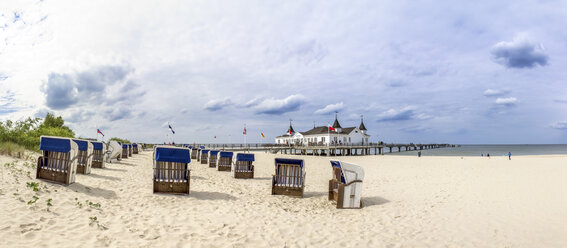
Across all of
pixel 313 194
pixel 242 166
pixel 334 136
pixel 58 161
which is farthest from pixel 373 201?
pixel 334 136

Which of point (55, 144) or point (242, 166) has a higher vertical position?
point (55, 144)

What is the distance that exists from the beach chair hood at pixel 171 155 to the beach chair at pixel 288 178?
3.32 meters

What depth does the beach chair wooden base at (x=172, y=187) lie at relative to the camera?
9.20 metres

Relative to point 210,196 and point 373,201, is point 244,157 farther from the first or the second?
point 373,201

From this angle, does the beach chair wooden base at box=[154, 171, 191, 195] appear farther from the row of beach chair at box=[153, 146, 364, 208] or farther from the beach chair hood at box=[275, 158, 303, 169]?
the beach chair hood at box=[275, 158, 303, 169]

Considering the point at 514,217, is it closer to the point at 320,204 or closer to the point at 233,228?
the point at 320,204

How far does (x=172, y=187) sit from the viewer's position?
30.6ft

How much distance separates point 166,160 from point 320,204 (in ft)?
17.2

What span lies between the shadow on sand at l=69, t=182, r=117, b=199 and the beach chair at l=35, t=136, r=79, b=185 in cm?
29

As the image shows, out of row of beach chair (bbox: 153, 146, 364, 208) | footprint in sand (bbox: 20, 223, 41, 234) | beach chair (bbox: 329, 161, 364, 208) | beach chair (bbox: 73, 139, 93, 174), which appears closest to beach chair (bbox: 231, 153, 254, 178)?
row of beach chair (bbox: 153, 146, 364, 208)

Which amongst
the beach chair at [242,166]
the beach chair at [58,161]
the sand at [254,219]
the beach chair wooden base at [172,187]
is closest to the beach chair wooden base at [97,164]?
the sand at [254,219]

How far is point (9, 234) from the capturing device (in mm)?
4531

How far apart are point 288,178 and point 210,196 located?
2981 millimetres

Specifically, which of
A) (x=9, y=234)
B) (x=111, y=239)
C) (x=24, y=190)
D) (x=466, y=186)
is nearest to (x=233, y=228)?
(x=111, y=239)
